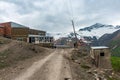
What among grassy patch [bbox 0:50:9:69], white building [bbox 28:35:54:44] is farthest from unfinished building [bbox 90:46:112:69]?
white building [bbox 28:35:54:44]

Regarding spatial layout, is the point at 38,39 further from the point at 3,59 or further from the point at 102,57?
the point at 3,59

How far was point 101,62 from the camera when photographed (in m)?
42.8

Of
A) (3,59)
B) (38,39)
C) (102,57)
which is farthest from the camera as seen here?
(38,39)

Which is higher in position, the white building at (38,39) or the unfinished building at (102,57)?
the white building at (38,39)

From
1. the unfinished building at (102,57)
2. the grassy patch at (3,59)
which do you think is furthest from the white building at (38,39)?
the unfinished building at (102,57)

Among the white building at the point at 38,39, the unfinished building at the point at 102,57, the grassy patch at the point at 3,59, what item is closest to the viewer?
the grassy patch at the point at 3,59

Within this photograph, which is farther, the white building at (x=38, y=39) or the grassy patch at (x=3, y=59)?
the white building at (x=38, y=39)

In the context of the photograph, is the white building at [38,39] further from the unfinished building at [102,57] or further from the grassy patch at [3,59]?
the unfinished building at [102,57]

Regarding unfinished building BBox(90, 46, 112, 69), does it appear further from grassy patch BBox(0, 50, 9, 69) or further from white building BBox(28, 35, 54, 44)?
white building BBox(28, 35, 54, 44)

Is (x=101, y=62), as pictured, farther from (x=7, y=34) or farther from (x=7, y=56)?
(x=7, y=34)

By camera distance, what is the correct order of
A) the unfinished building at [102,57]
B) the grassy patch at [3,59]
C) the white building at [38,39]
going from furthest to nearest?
the white building at [38,39], the unfinished building at [102,57], the grassy patch at [3,59]

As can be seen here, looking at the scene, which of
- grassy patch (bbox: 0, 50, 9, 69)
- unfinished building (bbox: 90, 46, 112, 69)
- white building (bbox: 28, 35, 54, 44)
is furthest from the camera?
white building (bbox: 28, 35, 54, 44)

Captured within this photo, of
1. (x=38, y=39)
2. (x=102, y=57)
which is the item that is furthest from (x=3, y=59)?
(x=38, y=39)

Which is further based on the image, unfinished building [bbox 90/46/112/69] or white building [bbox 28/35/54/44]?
white building [bbox 28/35/54/44]
